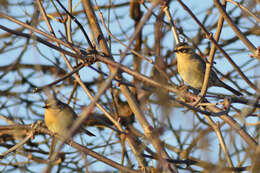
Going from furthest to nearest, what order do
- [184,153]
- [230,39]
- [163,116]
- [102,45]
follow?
[230,39] < [184,153] < [102,45] < [163,116]

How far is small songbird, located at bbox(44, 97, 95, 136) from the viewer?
6324 mm

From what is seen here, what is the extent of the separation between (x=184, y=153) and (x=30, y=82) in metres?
3.99

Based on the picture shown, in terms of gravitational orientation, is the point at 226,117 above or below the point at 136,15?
below

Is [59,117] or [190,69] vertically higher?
[190,69]

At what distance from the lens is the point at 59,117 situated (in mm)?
6457

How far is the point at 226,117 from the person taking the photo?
3529mm

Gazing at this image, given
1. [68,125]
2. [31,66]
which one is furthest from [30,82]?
[68,125]

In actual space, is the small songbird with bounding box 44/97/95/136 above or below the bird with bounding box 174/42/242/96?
below

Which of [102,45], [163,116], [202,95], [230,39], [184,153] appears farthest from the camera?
[230,39]

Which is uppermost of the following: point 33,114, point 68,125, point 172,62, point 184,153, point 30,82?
point 172,62

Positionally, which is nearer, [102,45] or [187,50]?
[102,45]

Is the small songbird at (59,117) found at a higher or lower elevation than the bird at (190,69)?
lower

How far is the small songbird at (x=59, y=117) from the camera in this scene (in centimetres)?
632

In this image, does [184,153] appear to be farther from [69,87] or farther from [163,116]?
[163,116]
